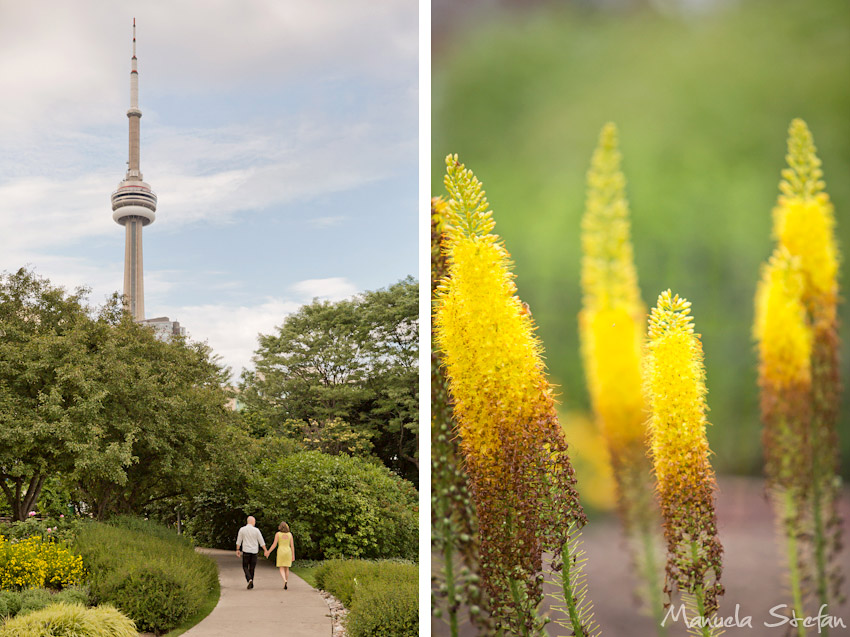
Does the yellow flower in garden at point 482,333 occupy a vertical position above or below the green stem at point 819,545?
above

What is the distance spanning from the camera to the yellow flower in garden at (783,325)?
1.99 metres

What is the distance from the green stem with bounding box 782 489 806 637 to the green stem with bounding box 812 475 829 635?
6 cm

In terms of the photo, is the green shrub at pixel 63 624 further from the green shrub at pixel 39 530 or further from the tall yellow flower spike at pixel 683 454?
the tall yellow flower spike at pixel 683 454

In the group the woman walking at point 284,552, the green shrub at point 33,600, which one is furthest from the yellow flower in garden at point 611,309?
the woman walking at point 284,552

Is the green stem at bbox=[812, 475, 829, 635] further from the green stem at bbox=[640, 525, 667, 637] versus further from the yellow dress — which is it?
the yellow dress

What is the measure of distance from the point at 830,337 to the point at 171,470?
502 cm

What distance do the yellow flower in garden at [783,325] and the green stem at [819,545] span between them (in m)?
0.33

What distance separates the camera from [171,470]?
5.43m

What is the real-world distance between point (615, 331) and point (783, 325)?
0.51 metres

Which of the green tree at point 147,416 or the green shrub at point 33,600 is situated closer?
the green shrub at point 33,600

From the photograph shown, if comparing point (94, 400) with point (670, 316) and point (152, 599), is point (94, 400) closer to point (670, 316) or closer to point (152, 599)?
point (152, 599)

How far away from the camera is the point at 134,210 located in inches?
201

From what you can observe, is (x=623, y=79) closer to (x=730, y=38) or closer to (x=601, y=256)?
(x=730, y=38)

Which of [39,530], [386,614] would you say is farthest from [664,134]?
[39,530]
